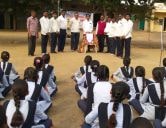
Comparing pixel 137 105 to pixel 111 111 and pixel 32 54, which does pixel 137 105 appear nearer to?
pixel 111 111

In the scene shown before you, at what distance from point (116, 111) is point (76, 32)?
545 inches

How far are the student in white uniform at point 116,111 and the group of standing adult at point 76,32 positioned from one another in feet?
38.0

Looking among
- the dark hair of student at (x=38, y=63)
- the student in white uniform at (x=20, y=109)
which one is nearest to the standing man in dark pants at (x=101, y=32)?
the dark hair of student at (x=38, y=63)

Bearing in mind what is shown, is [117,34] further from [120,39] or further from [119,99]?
[119,99]

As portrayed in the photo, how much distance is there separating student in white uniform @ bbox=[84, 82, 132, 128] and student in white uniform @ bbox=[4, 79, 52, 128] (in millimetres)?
789

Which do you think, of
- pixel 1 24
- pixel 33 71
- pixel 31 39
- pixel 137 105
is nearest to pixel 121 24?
pixel 31 39

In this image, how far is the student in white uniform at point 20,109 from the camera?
4.93 meters

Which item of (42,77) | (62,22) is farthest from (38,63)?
(62,22)

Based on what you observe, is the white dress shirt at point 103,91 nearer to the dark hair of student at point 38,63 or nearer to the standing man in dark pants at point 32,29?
the dark hair of student at point 38,63

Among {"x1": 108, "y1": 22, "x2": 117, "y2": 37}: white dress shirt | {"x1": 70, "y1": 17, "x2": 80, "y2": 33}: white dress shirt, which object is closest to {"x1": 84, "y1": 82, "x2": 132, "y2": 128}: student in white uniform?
{"x1": 108, "y1": 22, "x2": 117, "y2": 37}: white dress shirt

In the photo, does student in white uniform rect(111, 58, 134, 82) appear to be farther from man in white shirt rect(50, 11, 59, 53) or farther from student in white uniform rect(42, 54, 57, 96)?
man in white shirt rect(50, 11, 59, 53)

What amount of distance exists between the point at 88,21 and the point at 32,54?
2.96 m

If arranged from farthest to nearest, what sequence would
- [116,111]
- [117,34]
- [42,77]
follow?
[117,34] < [42,77] < [116,111]

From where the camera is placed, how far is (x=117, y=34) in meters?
17.2
